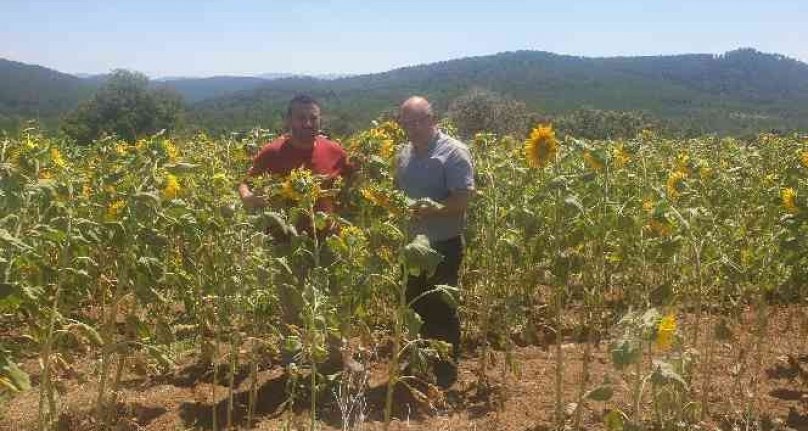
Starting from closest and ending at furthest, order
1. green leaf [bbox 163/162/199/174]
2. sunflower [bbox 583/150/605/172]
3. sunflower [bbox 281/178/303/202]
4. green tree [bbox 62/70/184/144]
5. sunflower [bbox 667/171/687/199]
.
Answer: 1. green leaf [bbox 163/162/199/174]
2. sunflower [bbox 281/178/303/202]
3. sunflower [bbox 583/150/605/172]
4. sunflower [bbox 667/171/687/199]
5. green tree [bbox 62/70/184/144]

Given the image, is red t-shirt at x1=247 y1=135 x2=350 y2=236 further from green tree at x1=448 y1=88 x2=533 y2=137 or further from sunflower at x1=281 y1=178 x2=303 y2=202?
green tree at x1=448 y1=88 x2=533 y2=137

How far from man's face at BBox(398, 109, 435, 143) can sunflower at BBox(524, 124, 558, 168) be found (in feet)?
1.83

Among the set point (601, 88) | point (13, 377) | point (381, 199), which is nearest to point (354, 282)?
point (381, 199)

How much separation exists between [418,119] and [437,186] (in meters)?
0.36

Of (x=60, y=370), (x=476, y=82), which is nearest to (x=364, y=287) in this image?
(x=60, y=370)

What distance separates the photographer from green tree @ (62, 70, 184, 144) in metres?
43.9

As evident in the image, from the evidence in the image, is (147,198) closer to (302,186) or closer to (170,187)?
(170,187)

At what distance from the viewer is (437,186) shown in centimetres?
413

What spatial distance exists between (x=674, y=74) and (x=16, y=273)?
143865 mm

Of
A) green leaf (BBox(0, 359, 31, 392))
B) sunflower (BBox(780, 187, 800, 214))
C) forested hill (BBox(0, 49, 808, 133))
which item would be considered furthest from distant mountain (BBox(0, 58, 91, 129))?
green leaf (BBox(0, 359, 31, 392))

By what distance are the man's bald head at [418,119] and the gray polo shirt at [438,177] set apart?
0.08 m

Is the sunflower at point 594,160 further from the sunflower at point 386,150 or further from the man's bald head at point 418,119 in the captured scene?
the sunflower at point 386,150

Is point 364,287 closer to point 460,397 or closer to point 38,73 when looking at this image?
point 460,397

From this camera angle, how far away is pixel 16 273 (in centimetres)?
246
